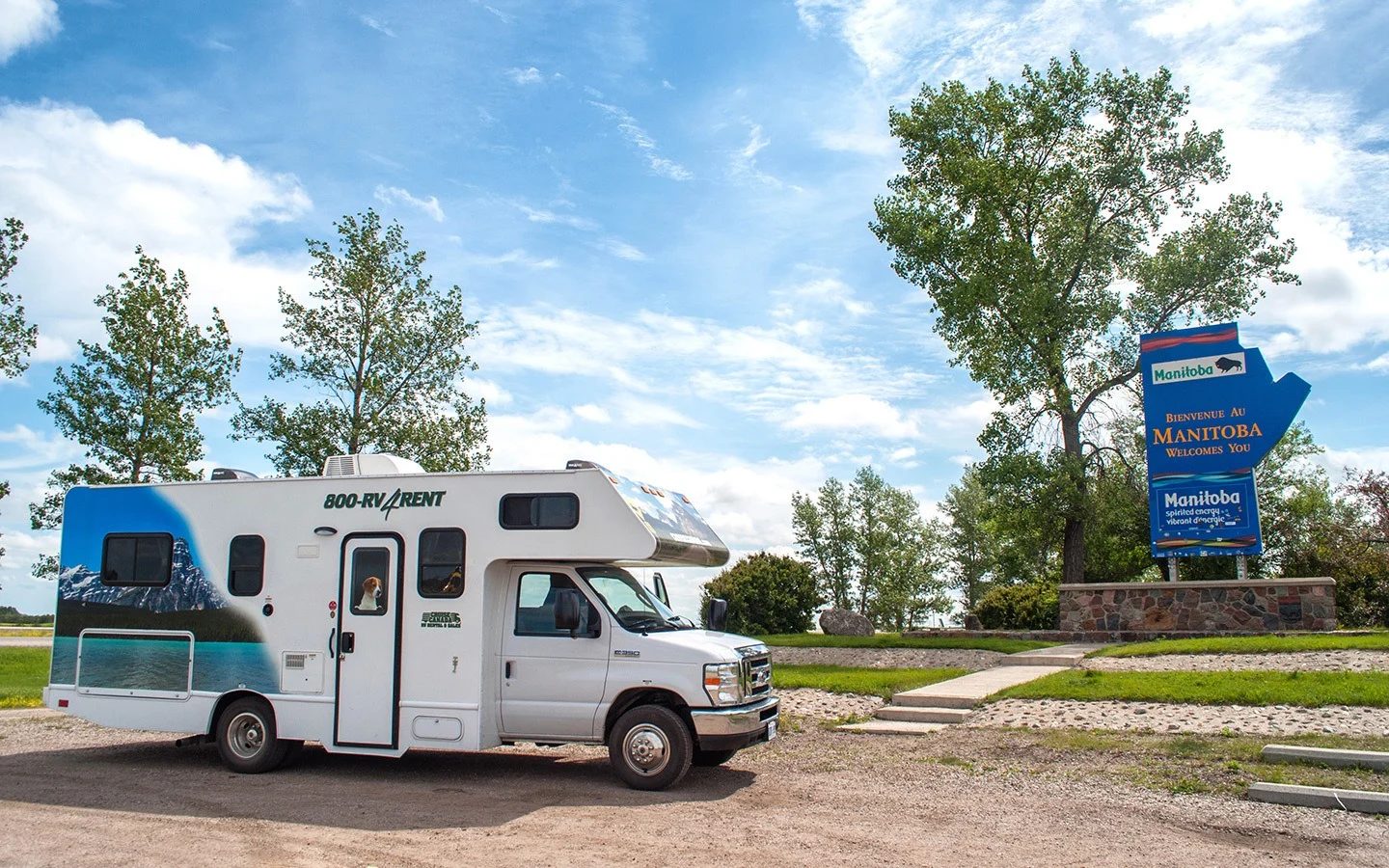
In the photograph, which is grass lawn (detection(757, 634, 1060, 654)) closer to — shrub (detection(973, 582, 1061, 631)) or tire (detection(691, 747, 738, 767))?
shrub (detection(973, 582, 1061, 631))

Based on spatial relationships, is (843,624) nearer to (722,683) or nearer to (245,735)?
(722,683)

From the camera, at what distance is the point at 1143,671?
15797 millimetres

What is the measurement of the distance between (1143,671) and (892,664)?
17.0ft

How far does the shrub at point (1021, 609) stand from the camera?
2879 centimetres

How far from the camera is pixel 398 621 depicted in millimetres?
9922

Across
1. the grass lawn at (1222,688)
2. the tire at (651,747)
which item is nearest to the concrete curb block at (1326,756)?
the grass lawn at (1222,688)

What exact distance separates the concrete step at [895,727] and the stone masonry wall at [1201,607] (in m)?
13.6

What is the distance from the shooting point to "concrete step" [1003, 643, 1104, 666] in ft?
60.6

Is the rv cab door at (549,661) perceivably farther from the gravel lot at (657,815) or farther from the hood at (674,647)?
the gravel lot at (657,815)

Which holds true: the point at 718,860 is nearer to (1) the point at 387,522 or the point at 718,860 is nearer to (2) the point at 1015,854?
(2) the point at 1015,854

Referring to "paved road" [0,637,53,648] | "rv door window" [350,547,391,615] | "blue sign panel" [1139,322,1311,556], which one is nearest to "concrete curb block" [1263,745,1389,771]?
"rv door window" [350,547,391,615]

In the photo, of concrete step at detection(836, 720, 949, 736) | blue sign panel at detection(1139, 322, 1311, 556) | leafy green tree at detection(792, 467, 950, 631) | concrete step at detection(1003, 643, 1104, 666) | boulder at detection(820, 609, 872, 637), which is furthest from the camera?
leafy green tree at detection(792, 467, 950, 631)

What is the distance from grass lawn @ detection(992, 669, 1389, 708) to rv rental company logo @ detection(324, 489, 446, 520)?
8.38 metres

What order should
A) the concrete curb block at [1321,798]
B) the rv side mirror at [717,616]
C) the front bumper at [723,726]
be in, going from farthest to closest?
the rv side mirror at [717,616], the front bumper at [723,726], the concrete curb block at [1321,798]
